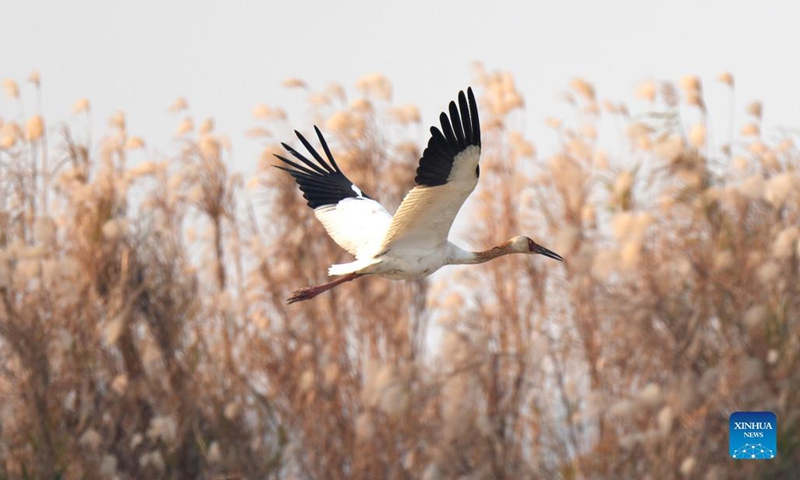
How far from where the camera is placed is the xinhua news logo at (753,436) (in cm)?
1372

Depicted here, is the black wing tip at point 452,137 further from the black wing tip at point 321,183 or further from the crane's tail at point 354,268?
the black wing tip at point 321,183

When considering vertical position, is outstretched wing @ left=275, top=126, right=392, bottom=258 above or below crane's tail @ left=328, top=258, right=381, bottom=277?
above

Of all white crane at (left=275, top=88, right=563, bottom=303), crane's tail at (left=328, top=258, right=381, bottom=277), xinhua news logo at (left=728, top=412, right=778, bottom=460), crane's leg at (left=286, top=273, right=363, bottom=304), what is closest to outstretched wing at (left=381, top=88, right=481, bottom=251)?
white crane at (left=275, top=88, right=563, bottom=303)

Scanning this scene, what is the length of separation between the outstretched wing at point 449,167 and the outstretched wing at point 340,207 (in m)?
0.98

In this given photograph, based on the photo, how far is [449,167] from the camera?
852 centimetres

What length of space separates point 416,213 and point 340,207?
1.87 m

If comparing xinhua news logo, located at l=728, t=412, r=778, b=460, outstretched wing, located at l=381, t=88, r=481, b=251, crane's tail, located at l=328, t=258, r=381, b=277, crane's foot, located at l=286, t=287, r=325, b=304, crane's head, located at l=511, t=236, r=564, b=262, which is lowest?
xinhua news logo, located at l=728, t=412, r=778, b=460

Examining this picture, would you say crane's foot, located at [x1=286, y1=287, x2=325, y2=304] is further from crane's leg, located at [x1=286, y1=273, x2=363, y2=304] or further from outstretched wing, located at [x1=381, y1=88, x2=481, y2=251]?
outstretched wing, located at [x1=381, y1=88, x2=481, y2=251]

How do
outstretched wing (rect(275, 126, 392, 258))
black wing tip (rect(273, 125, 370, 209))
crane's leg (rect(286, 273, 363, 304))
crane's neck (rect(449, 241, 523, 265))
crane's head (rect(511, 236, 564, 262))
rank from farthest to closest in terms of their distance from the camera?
1. black wing tip (rect(273, 125, 370, 209))
2. crane's head (rect(511, 236, 564, 262))
3. outstretched wing (rect(275, 126, 392, 258))
4. crane's leg (rect(286, 273, 363, 304))
5. crane's neck (rect(449, 241, 523, 265))

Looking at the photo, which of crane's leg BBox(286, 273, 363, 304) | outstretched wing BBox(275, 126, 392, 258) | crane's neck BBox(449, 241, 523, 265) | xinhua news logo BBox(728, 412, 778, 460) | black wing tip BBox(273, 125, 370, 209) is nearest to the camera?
crane's neck BBox(449, 241, 523, 265)

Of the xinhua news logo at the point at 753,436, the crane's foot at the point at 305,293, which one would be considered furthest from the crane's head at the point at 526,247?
the xinhua news logo at the point at 753,436

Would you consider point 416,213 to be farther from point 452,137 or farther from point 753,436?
point 753,436

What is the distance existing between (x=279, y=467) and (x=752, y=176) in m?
5.35

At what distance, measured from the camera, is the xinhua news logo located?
13.7m
